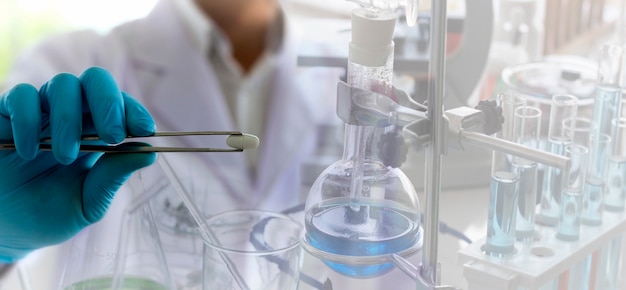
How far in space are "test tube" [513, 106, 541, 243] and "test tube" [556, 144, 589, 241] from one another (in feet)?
0.11

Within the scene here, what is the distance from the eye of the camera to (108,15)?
255 cm

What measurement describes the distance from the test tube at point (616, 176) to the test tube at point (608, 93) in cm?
1

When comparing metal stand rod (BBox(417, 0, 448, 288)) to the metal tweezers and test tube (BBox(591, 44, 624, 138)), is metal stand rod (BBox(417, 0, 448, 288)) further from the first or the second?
test tube (BBox(591, 44, 624, 138))

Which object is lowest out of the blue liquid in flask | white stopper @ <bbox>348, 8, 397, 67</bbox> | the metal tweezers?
the blue liquid in flask

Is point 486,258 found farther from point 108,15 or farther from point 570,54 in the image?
point 108,15

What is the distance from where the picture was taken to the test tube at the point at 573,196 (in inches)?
31.6

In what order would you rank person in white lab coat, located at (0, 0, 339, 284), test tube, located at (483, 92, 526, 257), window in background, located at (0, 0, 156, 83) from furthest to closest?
window in background, located at (0, 0, 156, 83) → person in white lab coat, located at (0, 0, 339, 284) → test tube, located at (483, 92, 526, 257)

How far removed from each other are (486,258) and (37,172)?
A: 0.53 meters

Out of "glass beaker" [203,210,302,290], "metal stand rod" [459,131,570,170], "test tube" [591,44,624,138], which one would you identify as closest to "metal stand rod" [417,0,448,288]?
"metal stand rod" [459,131,570,170]

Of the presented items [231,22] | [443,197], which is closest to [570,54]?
[443,197]

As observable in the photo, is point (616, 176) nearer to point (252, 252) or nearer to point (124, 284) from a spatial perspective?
point (252, 252)

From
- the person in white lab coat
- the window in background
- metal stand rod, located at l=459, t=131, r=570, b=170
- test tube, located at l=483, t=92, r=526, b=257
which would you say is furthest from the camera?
the window in background

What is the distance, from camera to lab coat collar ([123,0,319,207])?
1.96 metres

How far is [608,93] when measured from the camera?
87cm
